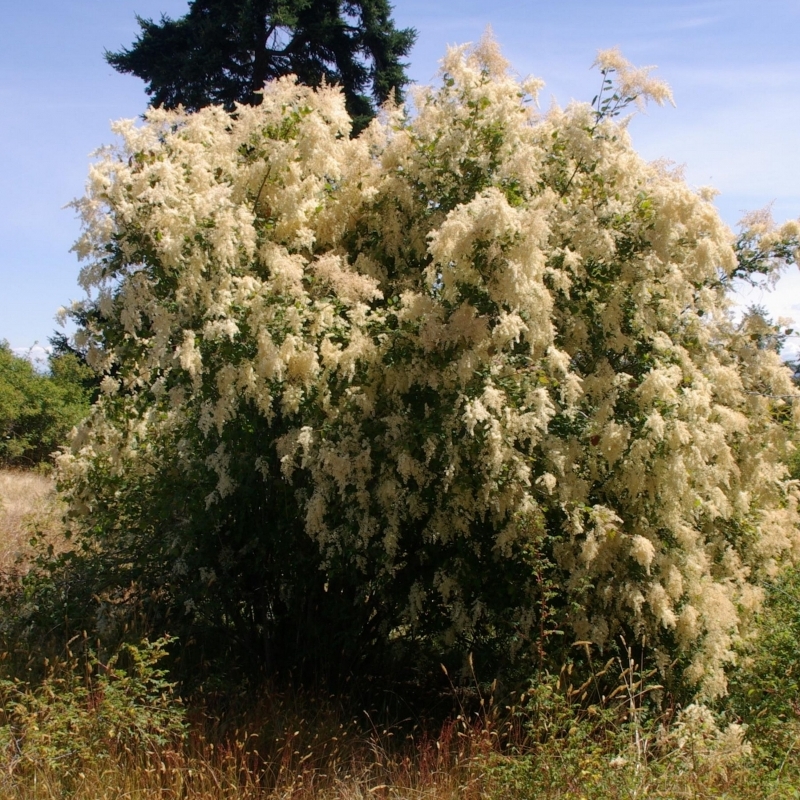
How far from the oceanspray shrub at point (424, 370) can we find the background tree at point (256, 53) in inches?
414

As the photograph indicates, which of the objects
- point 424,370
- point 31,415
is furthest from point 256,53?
point 424,370

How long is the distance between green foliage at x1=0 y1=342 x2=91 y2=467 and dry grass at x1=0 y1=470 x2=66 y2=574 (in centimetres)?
290

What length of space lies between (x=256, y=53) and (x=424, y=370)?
44.3 ft

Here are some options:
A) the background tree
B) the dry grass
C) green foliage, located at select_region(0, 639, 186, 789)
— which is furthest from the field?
the background tree

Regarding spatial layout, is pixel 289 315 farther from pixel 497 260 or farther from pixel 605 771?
pixel 605 771

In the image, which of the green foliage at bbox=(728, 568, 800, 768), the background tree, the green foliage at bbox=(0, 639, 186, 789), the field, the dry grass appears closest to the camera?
the field

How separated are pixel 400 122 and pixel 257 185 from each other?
4.00ft

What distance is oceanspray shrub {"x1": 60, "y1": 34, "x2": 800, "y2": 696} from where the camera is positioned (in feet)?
15.5

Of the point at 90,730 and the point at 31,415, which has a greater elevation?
the point at 31,415

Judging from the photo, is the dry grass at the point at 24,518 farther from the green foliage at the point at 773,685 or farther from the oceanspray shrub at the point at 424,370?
the green foliage at the point at 773,685

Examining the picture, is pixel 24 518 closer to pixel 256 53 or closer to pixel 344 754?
pixel 344 754

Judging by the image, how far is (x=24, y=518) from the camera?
8.07 meters

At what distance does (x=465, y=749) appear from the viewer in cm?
461

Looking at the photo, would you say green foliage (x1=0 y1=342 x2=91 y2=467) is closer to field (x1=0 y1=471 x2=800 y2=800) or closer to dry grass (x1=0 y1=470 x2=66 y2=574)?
dry grass (x1=0 y1=470 x2=66 y2=574)
